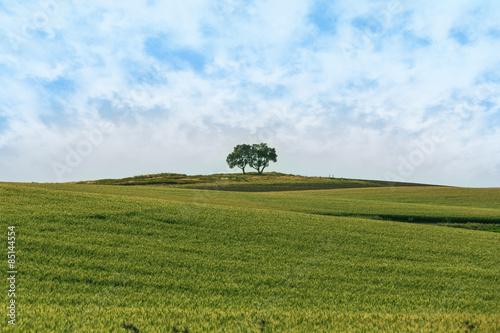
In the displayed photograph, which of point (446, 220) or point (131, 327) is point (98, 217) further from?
point (446, 220)

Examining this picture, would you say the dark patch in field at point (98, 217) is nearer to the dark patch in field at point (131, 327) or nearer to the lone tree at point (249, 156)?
the dark patch in field at point (131, 327)

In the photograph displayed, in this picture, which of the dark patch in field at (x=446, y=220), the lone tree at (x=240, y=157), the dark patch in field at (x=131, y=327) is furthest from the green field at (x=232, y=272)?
the lone tree at (x=240, y=157)

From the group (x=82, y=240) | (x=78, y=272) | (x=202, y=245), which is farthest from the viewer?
(x=202, y=245)

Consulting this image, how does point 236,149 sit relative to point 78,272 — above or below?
above

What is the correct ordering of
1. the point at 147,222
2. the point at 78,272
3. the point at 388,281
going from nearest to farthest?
the point at 78,272 < the point at 388,281 < the point at 147,222

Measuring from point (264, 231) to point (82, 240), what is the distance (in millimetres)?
7498

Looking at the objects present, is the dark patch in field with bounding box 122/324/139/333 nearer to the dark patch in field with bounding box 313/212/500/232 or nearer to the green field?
the green field

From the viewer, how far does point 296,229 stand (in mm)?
16297

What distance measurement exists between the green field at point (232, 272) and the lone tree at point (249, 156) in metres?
79.9

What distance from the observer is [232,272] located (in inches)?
392

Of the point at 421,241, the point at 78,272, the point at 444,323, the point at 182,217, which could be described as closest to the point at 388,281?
the point at 444,323

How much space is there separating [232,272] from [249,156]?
293ft

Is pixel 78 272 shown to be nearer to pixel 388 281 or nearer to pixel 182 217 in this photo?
pixel 182 217

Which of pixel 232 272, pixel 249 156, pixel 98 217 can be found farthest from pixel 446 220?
pixel 249 156
